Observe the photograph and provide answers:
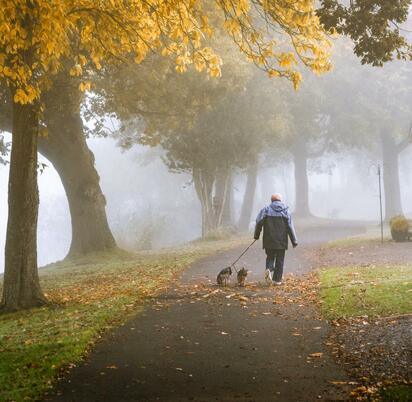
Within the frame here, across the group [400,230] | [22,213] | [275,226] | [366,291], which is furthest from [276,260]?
[400,230]

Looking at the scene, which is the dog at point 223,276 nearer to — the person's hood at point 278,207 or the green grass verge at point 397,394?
the person's hood at point 278,207

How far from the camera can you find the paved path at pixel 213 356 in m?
5.95

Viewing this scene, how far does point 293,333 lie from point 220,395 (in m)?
2.82

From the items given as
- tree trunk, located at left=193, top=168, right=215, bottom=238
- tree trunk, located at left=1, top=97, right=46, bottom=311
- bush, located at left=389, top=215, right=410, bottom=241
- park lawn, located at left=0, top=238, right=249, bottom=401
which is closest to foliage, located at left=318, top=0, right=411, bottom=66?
park lawn, located at left=0, top=238, right=249, bottom=401

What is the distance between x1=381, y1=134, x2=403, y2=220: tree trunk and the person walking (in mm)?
29629

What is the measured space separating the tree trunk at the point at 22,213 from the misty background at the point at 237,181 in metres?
4.39

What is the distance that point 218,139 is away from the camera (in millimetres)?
28000

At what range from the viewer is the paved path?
5949mm

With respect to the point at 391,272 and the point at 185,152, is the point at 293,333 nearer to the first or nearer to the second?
the point at 391,272

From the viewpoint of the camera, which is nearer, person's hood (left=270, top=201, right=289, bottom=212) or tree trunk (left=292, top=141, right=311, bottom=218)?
person's hood (left=270, top=201, right=289, bottom=212)

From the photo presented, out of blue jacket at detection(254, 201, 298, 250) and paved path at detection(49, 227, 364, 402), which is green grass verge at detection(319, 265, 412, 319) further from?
blue jacket at detection(254, 201, 298, 250)

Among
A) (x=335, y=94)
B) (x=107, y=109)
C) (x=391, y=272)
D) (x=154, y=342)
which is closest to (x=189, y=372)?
(x=154, y=342)

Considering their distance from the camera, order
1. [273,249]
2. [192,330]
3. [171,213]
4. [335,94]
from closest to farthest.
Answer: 1. [192,330]
2. [273,249]
3. [335,94]
4. [171,213]

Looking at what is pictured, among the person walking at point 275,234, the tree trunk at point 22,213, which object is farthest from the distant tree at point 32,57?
the person walking at point 275,234
